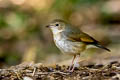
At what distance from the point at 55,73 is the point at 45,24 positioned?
25.4ft

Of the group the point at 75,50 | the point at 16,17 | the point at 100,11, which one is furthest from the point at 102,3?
the point at 75,50

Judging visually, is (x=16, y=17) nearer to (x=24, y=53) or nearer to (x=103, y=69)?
(x=24, y=53)

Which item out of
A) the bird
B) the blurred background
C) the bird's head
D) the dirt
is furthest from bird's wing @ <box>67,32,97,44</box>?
the blurred background

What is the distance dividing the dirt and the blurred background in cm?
493

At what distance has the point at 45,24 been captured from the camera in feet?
48.9

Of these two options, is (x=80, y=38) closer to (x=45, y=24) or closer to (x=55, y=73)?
(x=55, y=73)

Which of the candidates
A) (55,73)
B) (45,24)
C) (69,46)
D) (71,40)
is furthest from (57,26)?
(45,24)

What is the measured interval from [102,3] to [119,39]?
225 cm

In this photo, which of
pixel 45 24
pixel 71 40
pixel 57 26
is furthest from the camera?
pixel 45 24

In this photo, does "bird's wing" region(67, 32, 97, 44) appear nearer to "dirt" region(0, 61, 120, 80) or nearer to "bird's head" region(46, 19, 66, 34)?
"bird's head" region(46, 19, 66, 34)

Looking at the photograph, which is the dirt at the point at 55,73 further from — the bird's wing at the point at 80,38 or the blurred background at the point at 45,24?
the blurred background at the point at 45,24

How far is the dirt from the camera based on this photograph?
23.0 ft

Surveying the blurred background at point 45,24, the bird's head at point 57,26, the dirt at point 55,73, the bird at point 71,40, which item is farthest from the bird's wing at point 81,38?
the blurred background at point 45,24

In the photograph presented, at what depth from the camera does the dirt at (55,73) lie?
700 centimetres
